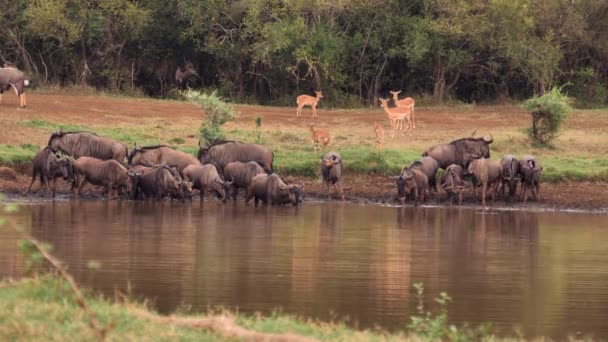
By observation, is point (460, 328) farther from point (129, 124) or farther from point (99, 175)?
point (129, 124)

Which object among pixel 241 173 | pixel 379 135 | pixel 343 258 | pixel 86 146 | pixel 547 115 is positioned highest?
pixel 547 115

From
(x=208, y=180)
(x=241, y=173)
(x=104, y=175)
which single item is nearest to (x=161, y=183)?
(x=208, y=180)

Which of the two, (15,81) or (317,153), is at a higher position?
(15,81)

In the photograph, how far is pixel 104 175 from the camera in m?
28.5

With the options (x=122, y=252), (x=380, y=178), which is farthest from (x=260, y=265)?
(x=380, y=178)

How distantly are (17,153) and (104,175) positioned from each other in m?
3.02

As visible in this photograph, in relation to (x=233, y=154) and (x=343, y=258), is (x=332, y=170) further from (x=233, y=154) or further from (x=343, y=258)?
(x=343, y=258)

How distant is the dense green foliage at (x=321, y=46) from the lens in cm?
4328

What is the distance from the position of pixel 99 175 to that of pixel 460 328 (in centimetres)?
1642

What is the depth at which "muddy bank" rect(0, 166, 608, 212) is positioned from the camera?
1137 inches

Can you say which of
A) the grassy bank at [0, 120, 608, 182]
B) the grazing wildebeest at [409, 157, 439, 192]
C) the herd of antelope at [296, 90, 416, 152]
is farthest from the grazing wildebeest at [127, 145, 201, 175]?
the grazing wildebeest at [409, 157, 439, 192]

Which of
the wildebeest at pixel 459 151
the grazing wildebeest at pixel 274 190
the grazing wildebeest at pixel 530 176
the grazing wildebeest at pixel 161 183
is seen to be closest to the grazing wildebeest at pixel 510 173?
the grazing wildebeest at pixel 530 176

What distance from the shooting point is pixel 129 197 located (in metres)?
28.5

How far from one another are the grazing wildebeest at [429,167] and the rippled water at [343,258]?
66.3 inches
